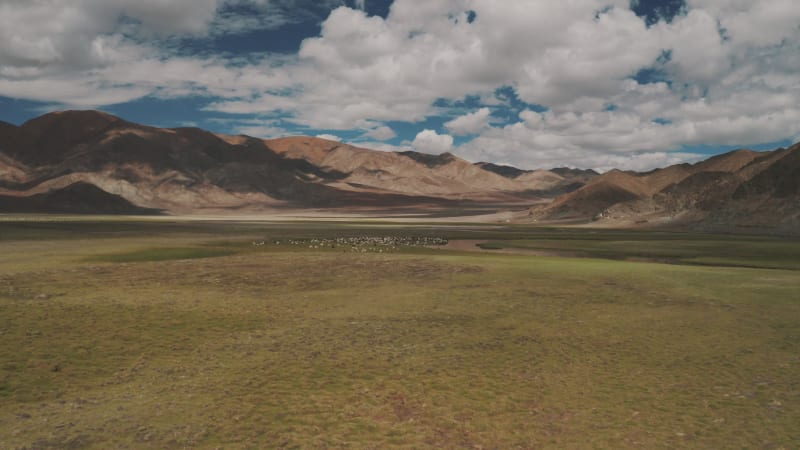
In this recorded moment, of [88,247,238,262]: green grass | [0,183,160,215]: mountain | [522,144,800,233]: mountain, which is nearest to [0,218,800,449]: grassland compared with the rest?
[88,247,238,262]: green grass

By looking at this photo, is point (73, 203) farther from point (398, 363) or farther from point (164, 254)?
point (398, 363)

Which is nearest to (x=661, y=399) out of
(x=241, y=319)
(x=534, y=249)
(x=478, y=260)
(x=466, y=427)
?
(x=466, y=427)

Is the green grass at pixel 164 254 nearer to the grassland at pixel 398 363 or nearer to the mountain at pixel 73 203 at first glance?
the grassland at pixel 398 363

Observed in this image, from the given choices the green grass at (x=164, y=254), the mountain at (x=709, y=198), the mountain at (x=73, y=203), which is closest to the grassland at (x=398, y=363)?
the green grass at (x=164, y=254)

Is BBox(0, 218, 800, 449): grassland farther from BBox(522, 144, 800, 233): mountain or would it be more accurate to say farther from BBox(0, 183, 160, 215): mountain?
BBox(0, 183, 160, 215): mountain

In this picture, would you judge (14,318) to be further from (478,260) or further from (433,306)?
(478,260)

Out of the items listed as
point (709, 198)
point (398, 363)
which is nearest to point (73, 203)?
point (709, 198)

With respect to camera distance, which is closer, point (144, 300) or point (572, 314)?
point (572, 314)
